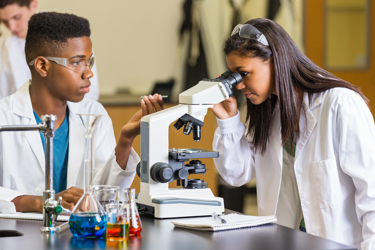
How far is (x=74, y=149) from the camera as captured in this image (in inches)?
83.0

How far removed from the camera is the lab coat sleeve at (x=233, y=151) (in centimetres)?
202

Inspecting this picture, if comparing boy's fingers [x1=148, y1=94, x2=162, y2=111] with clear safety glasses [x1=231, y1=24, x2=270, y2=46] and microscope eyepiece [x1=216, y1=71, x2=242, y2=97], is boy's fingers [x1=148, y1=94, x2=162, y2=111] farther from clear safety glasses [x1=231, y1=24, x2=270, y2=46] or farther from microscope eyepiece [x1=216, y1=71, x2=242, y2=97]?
clear safety glasses [x1=231, y1=24, x2=270, y2=46]

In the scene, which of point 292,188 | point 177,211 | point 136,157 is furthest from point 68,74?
point 292,188

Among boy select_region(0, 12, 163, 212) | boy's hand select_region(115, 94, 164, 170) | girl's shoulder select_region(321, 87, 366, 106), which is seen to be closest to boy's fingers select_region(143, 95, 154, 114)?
boy's hand select_region(115, 94, 164, 170)

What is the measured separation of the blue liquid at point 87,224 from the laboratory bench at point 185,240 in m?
0.02

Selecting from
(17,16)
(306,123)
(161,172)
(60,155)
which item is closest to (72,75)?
(60,155)

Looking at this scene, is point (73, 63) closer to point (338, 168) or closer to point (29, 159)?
point (29, 159)

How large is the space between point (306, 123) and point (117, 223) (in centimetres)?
83

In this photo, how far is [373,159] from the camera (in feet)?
5.85

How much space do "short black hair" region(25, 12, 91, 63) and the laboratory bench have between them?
82 centimetres

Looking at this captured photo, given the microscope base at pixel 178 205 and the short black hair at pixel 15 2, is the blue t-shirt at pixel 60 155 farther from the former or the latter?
the short black hair at pixel 15 2

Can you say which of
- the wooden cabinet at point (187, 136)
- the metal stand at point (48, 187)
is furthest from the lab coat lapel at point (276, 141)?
the wooden cabinet at point (187, 136)

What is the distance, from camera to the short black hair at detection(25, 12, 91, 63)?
208cm

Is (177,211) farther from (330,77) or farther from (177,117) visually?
(330,77)
